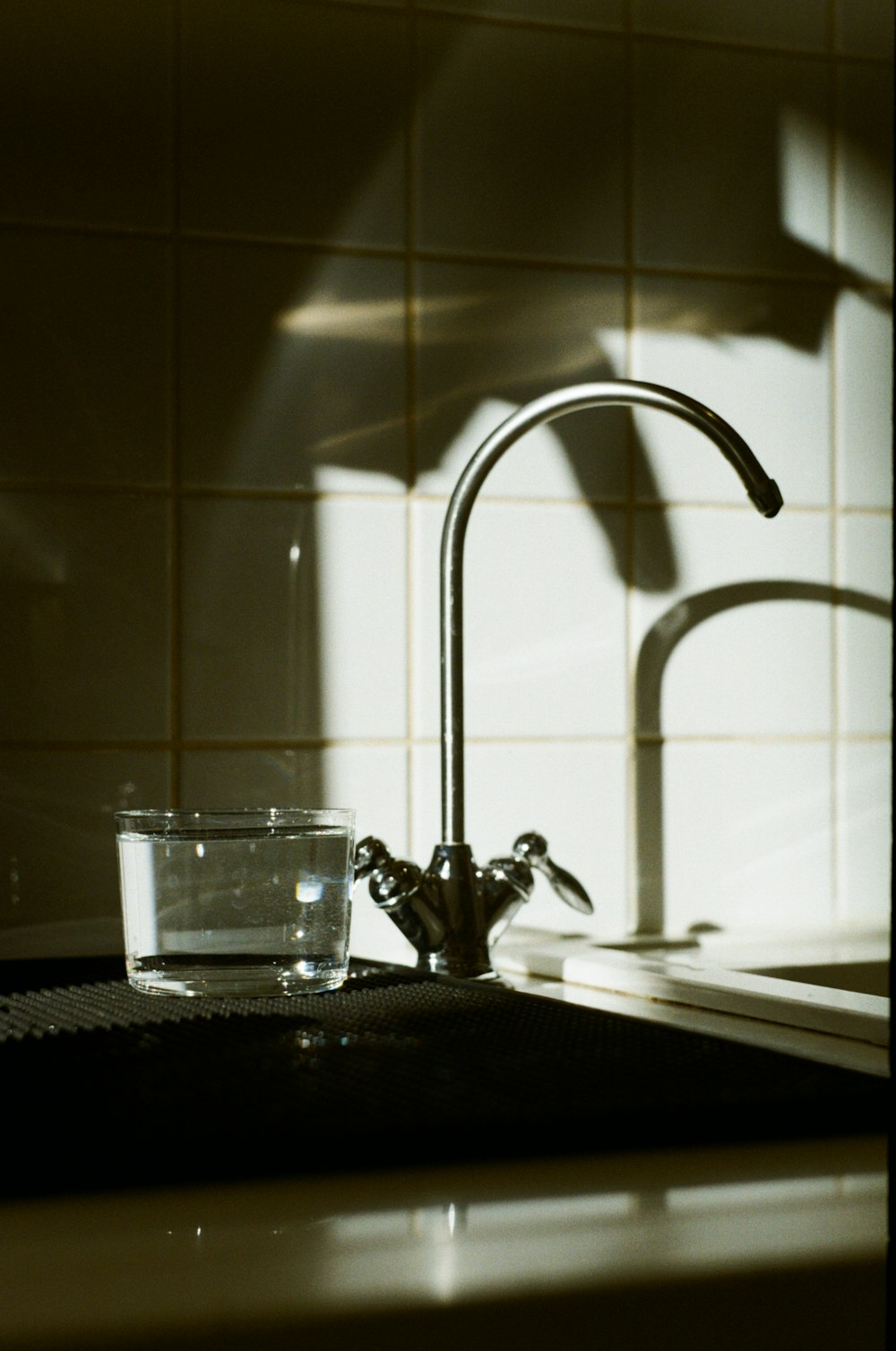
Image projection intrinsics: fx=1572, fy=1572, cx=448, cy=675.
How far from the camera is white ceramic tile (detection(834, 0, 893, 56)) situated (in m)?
1.33

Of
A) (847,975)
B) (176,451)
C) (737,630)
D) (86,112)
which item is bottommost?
(847,975)

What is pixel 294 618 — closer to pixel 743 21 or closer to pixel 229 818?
pixel 229 818

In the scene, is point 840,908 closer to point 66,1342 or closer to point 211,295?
point 211,295

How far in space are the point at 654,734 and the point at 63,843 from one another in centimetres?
45

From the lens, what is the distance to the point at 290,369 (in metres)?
1.14

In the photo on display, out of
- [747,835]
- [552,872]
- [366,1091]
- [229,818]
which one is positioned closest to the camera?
[366,1091]

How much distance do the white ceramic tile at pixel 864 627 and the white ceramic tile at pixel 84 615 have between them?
551 mm

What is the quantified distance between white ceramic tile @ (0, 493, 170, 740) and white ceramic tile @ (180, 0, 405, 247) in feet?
0.75

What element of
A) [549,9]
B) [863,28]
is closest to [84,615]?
[549,9]

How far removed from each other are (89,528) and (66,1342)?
79 centimetres

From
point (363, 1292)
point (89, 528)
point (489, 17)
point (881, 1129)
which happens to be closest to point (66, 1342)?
point (363, 1292)

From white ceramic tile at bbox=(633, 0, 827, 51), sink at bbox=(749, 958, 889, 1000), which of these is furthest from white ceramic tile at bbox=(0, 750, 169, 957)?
white ceramic tile at bbox=(633, 0, 827, 51)

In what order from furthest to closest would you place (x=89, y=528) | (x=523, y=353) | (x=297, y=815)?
(x=523, y=353)
(x=89, y=528)
(x=297, y=815)

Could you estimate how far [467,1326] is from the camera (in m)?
0.37
